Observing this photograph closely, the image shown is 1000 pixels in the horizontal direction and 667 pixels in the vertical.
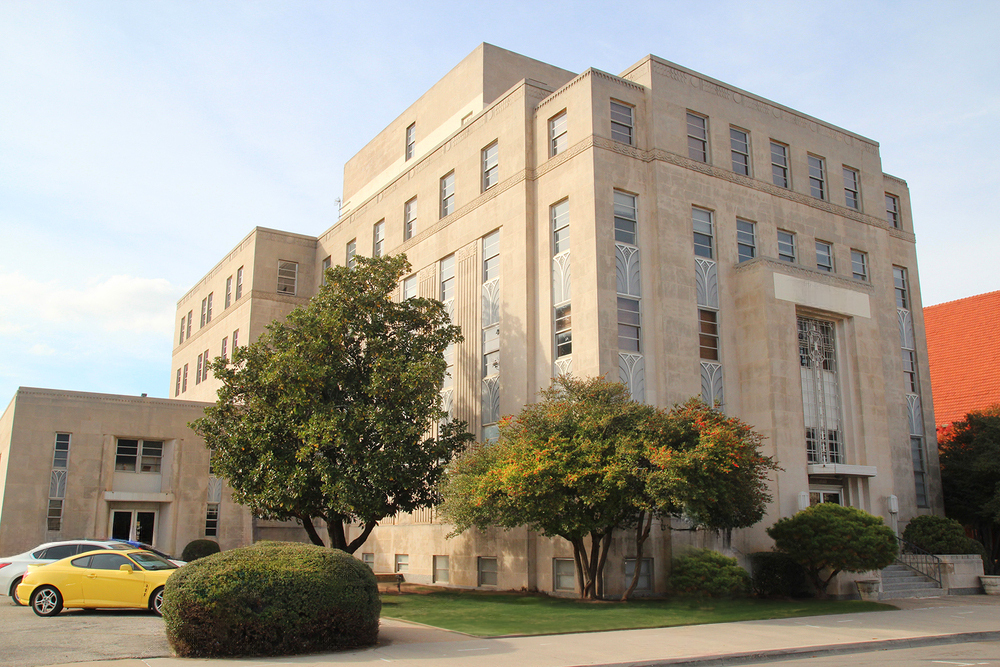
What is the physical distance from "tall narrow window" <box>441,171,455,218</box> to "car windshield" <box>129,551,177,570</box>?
20321mm

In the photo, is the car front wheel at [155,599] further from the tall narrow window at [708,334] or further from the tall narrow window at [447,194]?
the tall narrow window at [447,194]

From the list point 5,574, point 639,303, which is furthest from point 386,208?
point 5,574

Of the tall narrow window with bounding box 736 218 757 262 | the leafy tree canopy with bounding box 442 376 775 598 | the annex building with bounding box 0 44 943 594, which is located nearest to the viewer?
the leafy tree canopy with bounding box 442 376 775 598

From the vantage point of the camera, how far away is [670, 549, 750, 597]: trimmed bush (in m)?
23.8

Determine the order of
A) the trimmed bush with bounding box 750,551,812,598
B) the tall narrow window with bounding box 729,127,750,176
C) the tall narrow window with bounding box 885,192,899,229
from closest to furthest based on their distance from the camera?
1. the trimmed bush with bounding box 750,551,812,598
2. the tall narrow window with bounding box 729,127,750,176
3. the tall narrow window with bounding box 885,192,899,229

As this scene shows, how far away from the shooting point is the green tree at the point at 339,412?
24859mm

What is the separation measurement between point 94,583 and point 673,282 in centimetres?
1972

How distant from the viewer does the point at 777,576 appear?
2542 centimetres

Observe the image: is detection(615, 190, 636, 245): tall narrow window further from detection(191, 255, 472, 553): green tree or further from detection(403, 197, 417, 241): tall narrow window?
detection(403, 197, 417, 241): tall narrow window

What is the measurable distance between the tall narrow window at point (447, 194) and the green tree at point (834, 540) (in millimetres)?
18690

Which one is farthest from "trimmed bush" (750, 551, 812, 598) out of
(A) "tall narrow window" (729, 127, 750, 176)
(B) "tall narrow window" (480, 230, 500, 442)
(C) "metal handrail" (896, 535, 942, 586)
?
(A) "tall narrow window" (729, 127, 750, 176)

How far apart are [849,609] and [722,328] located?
10635 mm

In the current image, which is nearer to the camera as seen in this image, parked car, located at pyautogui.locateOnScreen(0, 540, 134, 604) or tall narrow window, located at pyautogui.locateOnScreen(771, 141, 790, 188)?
parked car, located at pyautogui.locateOnScreen(0, 540, 134, 604)

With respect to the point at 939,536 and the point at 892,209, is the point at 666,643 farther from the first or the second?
the point at 892,209
